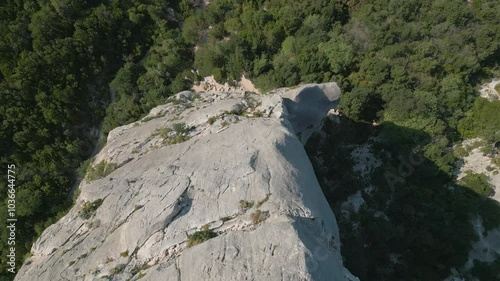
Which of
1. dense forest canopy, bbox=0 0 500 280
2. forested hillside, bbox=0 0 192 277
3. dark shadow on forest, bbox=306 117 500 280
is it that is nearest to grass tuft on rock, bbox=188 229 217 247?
dark shadow on forest, bbox=306 117 500 280

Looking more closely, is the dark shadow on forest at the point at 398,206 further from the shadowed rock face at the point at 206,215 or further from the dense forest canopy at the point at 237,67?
the shadowed rock face at the point at 206,215

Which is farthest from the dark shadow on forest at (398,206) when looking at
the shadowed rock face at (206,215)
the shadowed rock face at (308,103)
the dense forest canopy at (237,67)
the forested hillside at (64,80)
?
the forested hillside at (64,80)

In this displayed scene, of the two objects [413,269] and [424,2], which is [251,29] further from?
[413,269]

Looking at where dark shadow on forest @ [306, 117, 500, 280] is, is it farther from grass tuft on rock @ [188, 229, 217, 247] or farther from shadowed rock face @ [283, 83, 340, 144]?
grass tuft on rock @ [188, 229, 217, 247]

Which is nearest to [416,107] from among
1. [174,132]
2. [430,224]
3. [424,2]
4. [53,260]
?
[430,224]

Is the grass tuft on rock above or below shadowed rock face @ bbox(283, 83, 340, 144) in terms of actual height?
above

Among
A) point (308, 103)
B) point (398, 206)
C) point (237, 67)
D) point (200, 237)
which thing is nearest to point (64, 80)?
point (237, 67)
